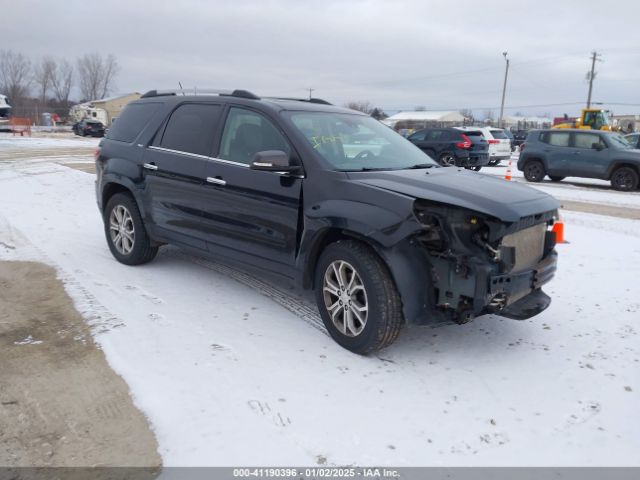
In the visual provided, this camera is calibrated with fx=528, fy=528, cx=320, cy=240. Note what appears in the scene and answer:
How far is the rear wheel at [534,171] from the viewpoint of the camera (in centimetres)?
1622

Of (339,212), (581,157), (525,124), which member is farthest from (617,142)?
(525,124)

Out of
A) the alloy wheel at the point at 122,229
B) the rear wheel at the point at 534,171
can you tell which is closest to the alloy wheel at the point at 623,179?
the rear wheel at the point at 534,171

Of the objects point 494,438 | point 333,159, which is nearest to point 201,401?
point 494,438

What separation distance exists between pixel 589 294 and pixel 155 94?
496 cm

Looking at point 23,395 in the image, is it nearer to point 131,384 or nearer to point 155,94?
point 131,384

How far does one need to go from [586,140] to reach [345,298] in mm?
14292

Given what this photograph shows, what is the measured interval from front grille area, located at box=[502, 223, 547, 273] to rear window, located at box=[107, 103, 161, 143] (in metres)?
3.86

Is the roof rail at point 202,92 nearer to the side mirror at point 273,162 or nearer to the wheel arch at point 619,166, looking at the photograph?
the side mirror at point 273,162

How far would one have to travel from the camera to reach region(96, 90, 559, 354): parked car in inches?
134

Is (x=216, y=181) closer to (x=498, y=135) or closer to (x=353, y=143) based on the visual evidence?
(x=353, y=143)

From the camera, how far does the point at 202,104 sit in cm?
502

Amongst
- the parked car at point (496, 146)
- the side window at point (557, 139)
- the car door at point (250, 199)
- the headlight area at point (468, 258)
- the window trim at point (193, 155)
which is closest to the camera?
the headlight area at point (468, 258)

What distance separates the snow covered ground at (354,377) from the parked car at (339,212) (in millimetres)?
380

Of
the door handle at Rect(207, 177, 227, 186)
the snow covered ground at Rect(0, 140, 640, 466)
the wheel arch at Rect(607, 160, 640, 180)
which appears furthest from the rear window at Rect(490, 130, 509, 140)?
the door handle at Rect(207, 177, 227, 186)
